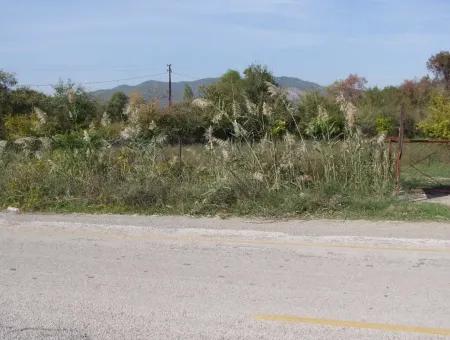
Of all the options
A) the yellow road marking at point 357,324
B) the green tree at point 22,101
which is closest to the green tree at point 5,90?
the green tree at point 22,101

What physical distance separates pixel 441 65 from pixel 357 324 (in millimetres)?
57494

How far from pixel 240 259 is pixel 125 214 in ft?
12.4

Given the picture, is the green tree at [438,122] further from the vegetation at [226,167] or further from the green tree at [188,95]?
the vegetation at [226,167]

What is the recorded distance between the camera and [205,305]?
5.70 meters

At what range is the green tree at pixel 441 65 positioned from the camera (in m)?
57.4

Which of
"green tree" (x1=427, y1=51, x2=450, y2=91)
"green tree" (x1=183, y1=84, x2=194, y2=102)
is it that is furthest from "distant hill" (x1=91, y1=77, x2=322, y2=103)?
"green tree" (x1=427, y1=51, x2=450, y2=91)

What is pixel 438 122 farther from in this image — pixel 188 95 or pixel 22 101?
pixel 22 101

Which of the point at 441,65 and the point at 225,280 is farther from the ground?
the point at 441,65

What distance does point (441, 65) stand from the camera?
191 feet

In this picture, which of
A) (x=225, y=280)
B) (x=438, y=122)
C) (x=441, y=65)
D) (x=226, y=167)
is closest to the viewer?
(x=225, y=280)

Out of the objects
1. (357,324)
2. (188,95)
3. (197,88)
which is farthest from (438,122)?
(357,324)

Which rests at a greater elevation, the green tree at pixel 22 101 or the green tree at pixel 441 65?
the green tree at pixel 441 65

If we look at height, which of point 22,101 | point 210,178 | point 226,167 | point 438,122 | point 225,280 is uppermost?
point 22,101

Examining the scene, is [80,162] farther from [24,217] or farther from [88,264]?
[88,264]
